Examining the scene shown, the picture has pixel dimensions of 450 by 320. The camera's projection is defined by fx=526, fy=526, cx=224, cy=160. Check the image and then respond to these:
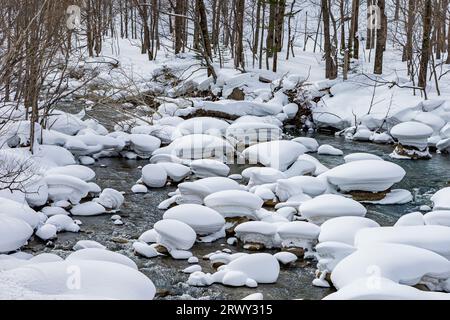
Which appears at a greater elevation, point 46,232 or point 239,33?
point 239,33

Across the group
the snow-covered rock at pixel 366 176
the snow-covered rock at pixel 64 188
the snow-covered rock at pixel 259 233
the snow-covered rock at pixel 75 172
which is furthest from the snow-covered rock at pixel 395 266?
the snow-covered rock at pixel 75 172

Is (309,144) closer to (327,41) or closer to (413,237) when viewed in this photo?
(327,41)

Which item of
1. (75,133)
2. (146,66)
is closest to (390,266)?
(75,133)

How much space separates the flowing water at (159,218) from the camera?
5.20 metres

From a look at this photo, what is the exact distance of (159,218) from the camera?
7328mm

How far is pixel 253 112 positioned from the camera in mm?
14664

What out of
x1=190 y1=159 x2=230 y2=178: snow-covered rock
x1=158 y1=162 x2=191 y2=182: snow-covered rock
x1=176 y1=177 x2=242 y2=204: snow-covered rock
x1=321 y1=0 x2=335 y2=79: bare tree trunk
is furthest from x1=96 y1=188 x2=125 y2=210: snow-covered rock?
x1=321 y1=0 x2=335 y2=79: bare tree trunk

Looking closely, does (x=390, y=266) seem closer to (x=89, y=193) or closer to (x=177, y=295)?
(x=177, y=295)

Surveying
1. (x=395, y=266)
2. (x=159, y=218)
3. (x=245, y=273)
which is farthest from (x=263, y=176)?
(x=395, y=266)

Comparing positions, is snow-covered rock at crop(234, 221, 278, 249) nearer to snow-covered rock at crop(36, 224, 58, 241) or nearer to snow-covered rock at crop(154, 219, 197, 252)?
snow-covered rock at crop(154, 219, 197, 252)

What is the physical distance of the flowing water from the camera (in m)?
5.20

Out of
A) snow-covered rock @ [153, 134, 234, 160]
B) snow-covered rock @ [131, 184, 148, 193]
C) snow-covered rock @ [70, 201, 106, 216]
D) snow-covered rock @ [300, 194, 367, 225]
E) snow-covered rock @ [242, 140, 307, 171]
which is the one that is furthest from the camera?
snow-covered rock @ [153, 134, 234, 160]
